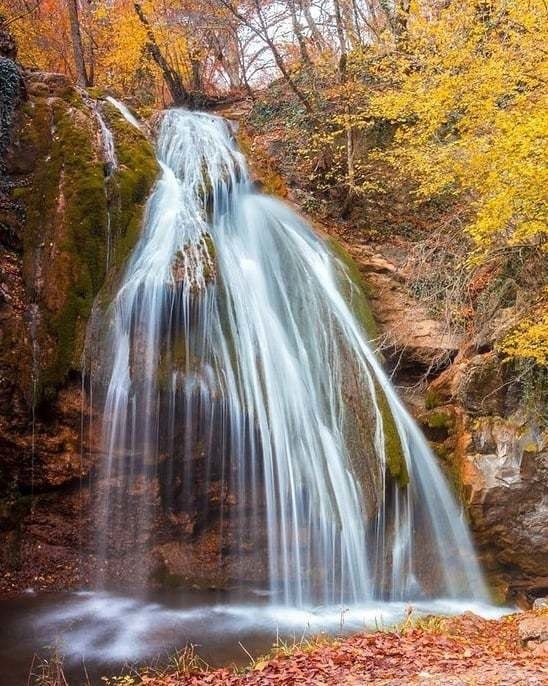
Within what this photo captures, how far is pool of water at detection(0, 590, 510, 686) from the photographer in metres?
5.08

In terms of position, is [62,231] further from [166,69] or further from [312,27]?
[166,69]

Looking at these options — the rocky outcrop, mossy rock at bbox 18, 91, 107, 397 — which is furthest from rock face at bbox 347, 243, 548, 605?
mossy rock at bbox 18, 91, 107, 397

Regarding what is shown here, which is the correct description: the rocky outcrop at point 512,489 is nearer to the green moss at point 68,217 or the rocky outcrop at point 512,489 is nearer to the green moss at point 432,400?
the green moss at point 432,400

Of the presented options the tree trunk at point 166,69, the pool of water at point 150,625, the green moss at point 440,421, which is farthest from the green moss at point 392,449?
the tree trunk at point 166,69

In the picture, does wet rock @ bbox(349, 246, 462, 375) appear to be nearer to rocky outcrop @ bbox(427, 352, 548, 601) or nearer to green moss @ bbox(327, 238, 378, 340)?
green moss @ bbox(327, 238, 378, 340)

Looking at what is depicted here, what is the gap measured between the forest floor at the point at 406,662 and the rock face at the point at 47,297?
2.80 metres

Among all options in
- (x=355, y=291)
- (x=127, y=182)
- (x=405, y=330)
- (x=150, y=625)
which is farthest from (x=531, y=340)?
(x=127, y=182)

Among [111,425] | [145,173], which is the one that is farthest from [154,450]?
[145,173]

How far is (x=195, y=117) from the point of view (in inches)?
476

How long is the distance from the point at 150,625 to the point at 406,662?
2.81 metres

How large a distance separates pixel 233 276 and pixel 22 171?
3307 mm

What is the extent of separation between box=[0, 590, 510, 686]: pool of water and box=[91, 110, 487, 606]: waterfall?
1.26 feet

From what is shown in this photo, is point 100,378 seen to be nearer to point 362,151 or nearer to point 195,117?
point 195,117

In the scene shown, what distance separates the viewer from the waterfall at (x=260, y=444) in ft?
22.2
